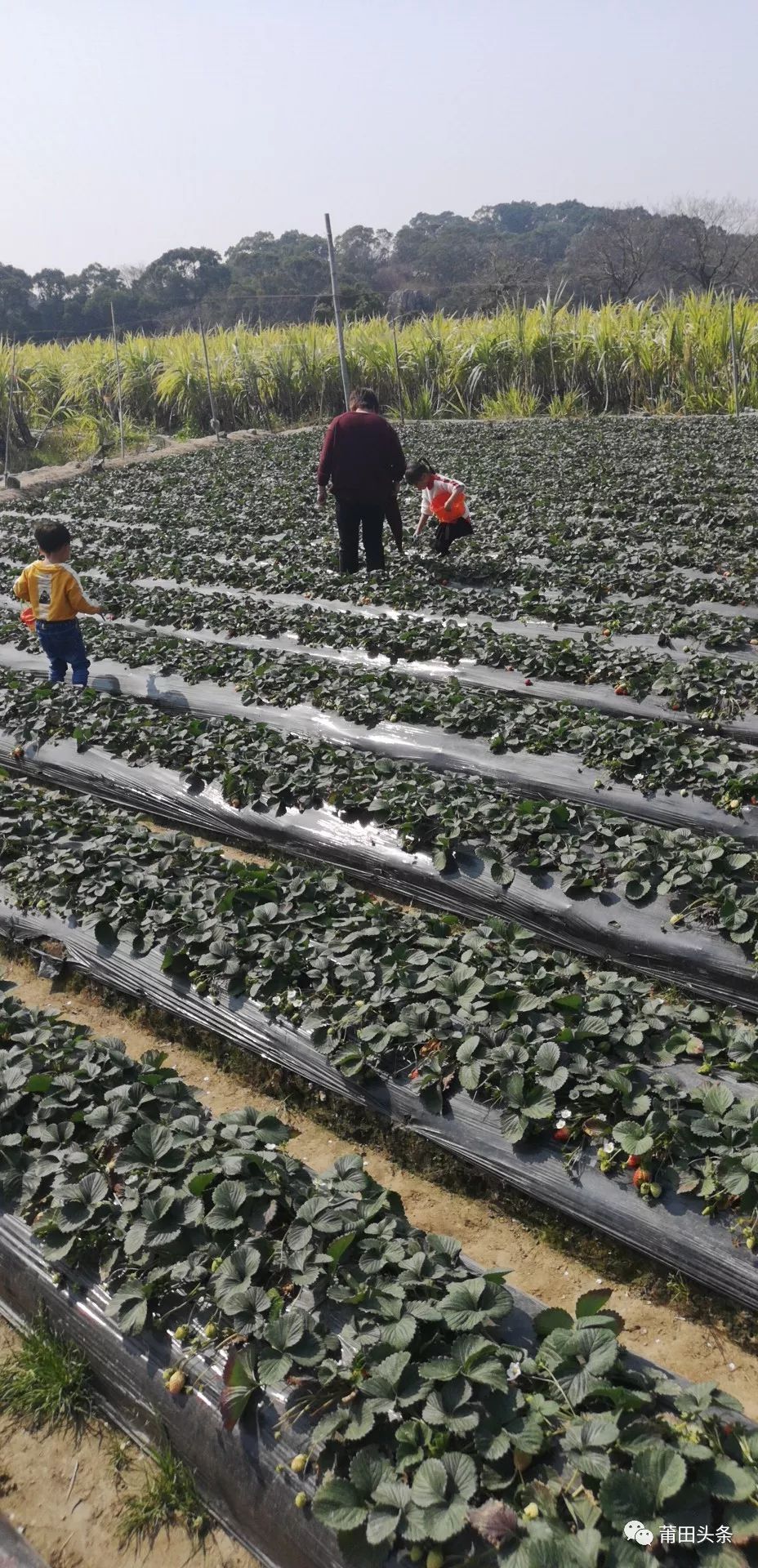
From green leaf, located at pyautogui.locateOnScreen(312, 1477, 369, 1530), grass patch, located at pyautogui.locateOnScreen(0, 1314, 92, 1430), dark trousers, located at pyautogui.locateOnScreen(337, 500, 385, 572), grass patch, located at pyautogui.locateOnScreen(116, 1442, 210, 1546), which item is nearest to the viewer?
green leaf, located at pyautogui.locateOnScreen(312, 1477, 369, 1530)

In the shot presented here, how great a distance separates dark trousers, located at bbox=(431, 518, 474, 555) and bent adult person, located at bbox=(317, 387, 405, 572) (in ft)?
2.02

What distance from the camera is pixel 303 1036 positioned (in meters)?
3.51

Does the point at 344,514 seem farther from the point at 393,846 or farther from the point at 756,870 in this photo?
the point at 756,870

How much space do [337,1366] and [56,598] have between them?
218 inches

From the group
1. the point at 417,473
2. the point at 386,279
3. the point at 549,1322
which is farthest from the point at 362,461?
the point at 386,279

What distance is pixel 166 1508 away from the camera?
229 cm

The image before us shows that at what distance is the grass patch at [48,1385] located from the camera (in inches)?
99.4

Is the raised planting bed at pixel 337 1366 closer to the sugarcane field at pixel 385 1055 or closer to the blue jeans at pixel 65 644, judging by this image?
the sugarcane field at pixel 385 1055

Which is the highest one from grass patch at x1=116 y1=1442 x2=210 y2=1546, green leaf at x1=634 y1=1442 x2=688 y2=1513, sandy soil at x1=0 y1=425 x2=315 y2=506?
sandy soil at x1=0 y1=425 x2=315 y2=506

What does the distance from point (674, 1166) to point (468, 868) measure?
1.77 metres

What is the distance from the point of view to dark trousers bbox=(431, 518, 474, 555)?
30.2ft

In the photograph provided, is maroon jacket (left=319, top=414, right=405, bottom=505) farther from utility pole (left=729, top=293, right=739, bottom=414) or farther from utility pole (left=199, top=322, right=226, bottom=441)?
utility pole (left=199, top=322, right=226, bottom=441)

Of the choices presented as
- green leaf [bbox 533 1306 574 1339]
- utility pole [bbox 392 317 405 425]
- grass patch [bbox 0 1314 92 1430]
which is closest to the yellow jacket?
grass patch [bbox 0 1314 92 1430]

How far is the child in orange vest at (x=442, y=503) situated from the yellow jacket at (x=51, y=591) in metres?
3.11
